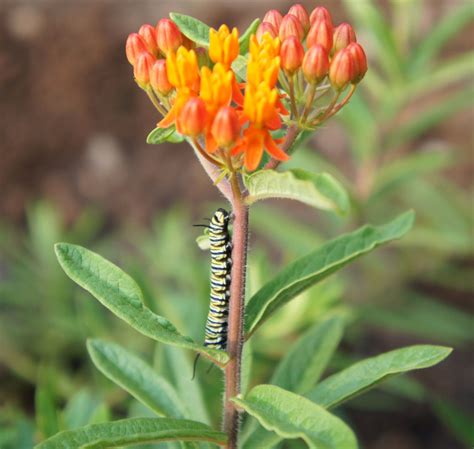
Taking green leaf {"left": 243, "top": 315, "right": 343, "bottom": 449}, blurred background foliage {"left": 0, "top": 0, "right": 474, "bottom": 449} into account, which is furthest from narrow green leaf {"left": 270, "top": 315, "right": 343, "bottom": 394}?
blurred background foliage {"left": 0, "top": 0, "right": 474, "bottom": 449}

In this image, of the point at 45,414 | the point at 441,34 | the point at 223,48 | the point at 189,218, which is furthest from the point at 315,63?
the point at 189,218

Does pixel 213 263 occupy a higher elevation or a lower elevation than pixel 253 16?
lower

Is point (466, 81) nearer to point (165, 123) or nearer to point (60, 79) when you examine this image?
point (60, 79)

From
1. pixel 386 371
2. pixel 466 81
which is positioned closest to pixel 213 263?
pixel 386 371

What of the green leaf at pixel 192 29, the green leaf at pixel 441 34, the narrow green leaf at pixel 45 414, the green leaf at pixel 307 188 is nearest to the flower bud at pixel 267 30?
the green leaf at pixel 192 29

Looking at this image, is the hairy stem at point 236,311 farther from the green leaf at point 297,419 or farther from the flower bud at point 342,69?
the flower bud at point 342,69

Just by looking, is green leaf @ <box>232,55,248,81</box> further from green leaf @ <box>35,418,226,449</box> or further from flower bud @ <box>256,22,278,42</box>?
green leaf @ <box>35,418,226,449</box>
